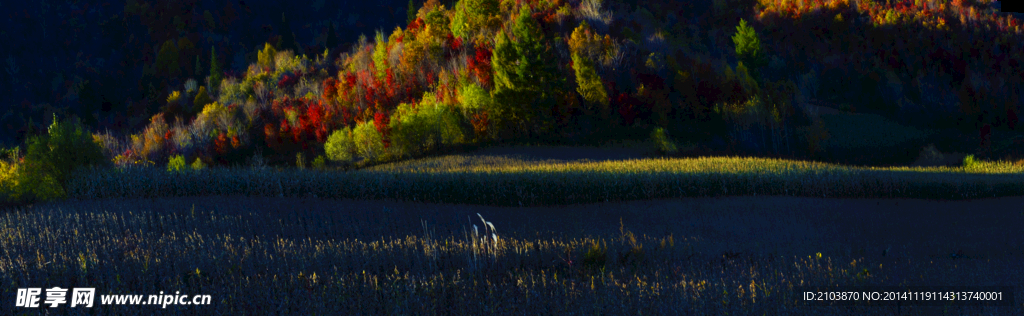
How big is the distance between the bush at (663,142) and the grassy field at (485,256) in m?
16.6

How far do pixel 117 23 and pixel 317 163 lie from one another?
8981 centimetres

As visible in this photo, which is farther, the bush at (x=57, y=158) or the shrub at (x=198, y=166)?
the shrub at (x=198, y=166)

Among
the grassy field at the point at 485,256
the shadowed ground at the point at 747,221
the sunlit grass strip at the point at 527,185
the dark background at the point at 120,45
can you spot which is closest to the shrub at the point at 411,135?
the sunlit grass strip at the point at 527,185

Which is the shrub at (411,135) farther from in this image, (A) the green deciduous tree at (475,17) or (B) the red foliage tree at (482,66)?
(A) the green deciduous tree at (475,17)

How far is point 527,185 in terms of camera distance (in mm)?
16375

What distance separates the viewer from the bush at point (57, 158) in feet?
54.3

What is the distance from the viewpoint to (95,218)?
11203 mm

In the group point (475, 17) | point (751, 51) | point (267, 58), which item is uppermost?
point (267, 58)

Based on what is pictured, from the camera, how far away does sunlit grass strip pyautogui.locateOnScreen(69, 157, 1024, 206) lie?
15266 millimetres

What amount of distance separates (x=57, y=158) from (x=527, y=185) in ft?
50.5

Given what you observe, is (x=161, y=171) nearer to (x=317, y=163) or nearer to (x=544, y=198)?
(x=544, y=198)

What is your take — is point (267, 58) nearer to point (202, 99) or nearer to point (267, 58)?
point (267, 58)

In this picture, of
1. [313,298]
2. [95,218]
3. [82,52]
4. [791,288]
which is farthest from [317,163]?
[82,52]

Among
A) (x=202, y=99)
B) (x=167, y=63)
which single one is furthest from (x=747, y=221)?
(x=167, y=63)
